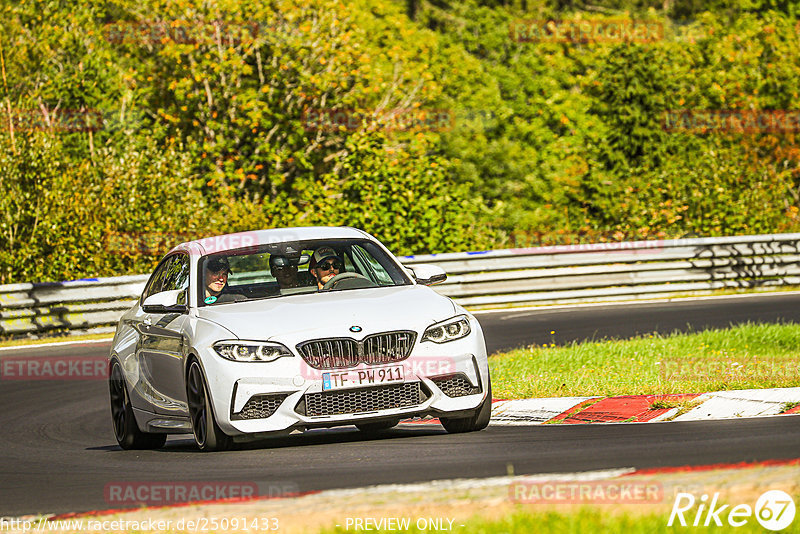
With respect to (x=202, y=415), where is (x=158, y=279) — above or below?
above

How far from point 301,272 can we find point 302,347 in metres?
1.43

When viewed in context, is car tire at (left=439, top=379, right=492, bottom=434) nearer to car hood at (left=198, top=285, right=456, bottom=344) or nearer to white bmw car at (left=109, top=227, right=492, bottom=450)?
white bmw car at (left=109, top=227, right=492, bottom=450)

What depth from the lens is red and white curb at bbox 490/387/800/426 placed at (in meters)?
9.58

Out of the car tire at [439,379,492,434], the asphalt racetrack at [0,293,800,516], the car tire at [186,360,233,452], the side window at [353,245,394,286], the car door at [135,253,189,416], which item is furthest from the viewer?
the side window at [353,245,394,286]

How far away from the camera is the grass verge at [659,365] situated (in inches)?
431

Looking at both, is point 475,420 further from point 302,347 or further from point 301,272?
point 301,272

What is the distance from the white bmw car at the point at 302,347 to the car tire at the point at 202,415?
0.01m

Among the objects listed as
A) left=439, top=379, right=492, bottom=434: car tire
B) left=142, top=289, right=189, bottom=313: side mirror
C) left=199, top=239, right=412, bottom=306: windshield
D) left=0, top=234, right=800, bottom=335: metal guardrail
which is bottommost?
left=0, top=234, right=800, bottom=335: metal guardrail

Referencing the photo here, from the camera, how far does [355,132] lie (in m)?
28.5

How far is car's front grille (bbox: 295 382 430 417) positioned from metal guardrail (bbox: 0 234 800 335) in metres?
14.4

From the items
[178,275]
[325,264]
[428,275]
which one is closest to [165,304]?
[178,275]

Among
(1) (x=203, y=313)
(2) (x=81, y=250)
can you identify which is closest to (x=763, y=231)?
(2) (x=81, y=250)

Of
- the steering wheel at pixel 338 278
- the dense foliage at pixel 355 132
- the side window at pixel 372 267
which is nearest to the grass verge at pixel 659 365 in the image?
the side window at pixel 372 267

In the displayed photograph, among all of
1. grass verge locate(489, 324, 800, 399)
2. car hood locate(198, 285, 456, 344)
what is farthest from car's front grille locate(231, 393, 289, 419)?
grass verge locate(489, 324, 800, 399)
